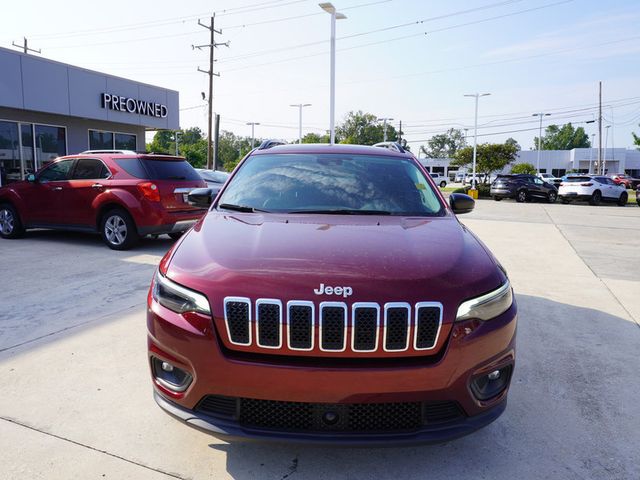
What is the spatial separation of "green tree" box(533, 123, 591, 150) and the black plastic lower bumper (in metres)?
145

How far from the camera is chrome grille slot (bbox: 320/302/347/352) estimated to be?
211cm

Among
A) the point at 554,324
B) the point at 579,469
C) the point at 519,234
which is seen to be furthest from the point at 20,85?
the point at 579,469

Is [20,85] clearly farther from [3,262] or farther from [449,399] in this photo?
[449,399]

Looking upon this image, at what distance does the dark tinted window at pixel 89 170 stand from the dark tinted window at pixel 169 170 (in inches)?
32.0

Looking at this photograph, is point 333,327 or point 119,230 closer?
point 333,327

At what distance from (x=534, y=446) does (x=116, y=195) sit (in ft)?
25.0

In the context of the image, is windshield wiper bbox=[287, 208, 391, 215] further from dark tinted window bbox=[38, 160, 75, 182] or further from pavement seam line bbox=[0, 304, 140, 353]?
dark tinted window bbox=[38, 160, 75, 182]

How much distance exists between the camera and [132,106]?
60.5ft

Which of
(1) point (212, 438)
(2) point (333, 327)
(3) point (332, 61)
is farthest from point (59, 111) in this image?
(2) point (333, 327)

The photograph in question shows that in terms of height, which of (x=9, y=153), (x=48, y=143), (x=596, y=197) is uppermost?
(x=48, y=143)

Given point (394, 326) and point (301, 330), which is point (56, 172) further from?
point (394, 326)

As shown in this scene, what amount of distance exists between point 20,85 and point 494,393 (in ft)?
52.3

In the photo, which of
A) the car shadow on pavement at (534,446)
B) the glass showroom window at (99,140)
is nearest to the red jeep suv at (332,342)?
the car shadow on pavement at (534,446)

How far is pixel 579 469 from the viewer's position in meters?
2.47
